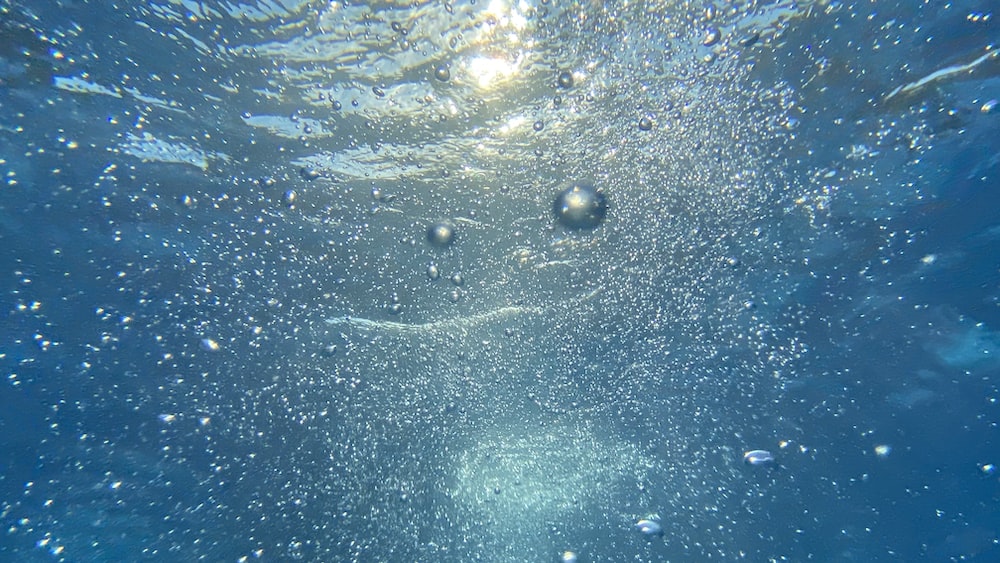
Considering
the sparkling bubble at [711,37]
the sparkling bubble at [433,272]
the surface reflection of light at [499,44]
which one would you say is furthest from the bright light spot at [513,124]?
the sparkling bubble at [433,272]

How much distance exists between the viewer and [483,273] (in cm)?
1006

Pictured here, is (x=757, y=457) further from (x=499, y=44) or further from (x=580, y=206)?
(x=499, y=44)

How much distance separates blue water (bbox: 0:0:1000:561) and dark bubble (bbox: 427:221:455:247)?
0.31ft

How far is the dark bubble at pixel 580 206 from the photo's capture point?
878cm

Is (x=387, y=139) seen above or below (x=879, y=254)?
below

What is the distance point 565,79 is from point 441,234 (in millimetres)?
3573

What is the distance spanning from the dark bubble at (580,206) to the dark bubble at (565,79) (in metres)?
1.80

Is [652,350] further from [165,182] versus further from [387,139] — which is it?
[165,182]

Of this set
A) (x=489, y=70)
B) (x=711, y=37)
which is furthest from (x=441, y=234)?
(x=711, y=37)

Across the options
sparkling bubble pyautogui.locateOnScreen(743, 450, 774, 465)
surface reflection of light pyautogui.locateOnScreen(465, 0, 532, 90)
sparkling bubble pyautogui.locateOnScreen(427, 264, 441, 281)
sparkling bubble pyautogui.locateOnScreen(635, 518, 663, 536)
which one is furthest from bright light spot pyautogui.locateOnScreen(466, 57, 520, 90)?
sparkling bubble pyautogui.locateOnScreen(635, 518, 663, 536)

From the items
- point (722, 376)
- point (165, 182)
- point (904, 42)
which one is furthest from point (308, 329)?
point (904, 42)

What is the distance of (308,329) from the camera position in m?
10.5

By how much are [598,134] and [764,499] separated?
12424mm

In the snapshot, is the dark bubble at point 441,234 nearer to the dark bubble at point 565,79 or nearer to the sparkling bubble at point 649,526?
the dark bubble at point 565,79
